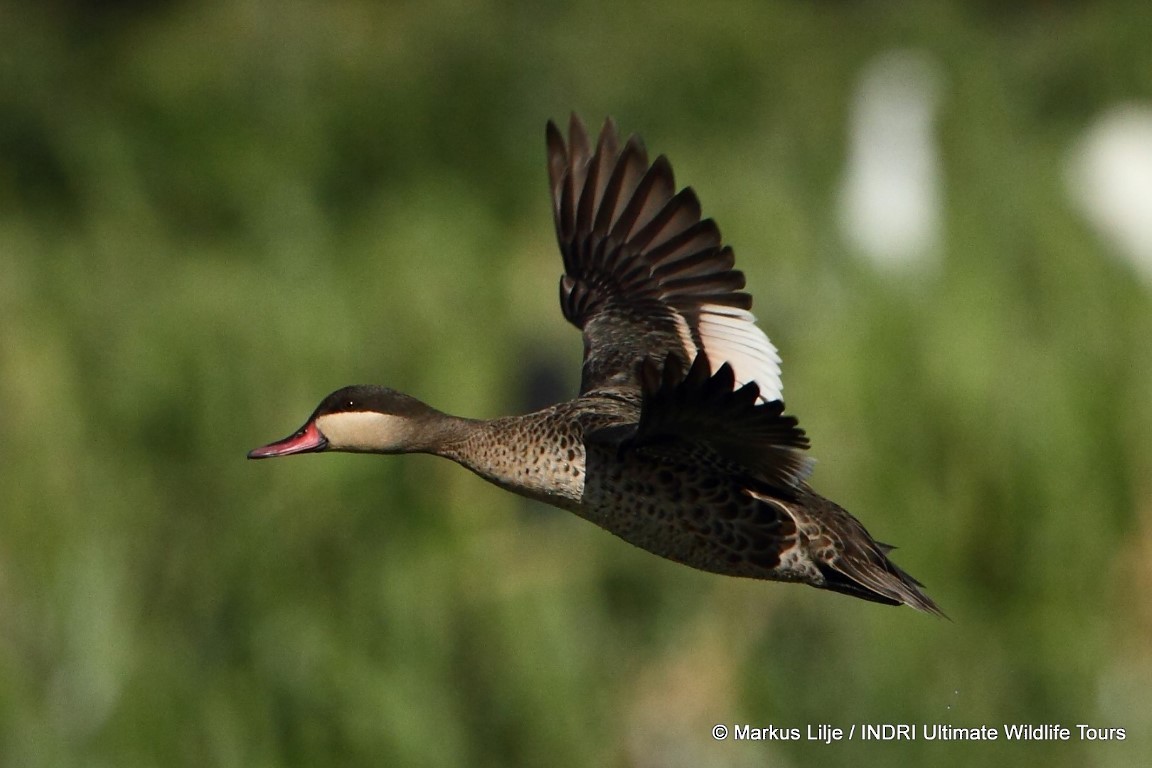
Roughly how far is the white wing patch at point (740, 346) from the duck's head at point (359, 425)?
2.56 ft

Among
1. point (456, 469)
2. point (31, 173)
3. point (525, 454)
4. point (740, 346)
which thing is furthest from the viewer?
point (31, 173)

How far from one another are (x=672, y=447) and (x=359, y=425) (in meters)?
0.66

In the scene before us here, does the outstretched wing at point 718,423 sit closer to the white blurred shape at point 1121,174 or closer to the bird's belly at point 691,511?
the bird's belly at point 691,511

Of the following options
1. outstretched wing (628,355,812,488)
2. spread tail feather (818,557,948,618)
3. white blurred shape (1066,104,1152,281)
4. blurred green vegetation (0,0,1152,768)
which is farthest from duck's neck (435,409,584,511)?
white blurred shape (1066,104,1152,281)

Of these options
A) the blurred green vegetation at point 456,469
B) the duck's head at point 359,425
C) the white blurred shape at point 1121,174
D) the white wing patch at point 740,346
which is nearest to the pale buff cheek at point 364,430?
the duck's head at point 359,425

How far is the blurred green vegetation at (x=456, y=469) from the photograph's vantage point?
612 centimetres

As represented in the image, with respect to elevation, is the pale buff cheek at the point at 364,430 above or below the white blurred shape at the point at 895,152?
below

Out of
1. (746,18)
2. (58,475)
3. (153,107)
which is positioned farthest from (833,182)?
(58,475)

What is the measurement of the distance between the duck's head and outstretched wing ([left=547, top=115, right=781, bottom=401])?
551mm

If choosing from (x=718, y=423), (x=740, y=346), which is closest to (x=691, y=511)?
(x=718, y=423)

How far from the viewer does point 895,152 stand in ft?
36.8

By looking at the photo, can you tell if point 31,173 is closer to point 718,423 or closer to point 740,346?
point 740,346

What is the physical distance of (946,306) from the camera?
759cm

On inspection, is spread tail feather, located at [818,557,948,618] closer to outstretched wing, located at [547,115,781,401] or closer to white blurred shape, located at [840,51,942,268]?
outstretched wing, located at [547,115,781,401]
